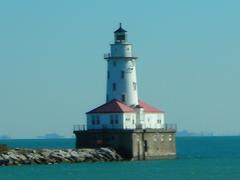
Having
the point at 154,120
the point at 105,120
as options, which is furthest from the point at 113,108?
the point at 154,120

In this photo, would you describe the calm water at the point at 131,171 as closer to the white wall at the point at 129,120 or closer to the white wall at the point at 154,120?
the white wall at the point at 129,120

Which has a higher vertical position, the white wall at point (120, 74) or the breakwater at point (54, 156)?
the white wall at point (120, 74)

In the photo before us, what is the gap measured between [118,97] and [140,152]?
187 inches

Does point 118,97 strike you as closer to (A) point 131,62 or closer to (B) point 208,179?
(A) point 131,62

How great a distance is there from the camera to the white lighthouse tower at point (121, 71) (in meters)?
74.1

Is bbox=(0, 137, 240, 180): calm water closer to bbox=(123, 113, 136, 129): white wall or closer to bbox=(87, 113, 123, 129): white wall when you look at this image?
bbox=(123, 113, 136, 129): white wall

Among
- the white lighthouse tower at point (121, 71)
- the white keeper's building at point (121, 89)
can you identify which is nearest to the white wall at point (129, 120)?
the white keeper's building at point (121, 89)

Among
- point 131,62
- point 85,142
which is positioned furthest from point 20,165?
point 131,62

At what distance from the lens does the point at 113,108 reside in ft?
238

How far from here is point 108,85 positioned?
74688 millimetres

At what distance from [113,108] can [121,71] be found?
310 cm

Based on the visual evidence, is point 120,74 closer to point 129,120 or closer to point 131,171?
point 129,120

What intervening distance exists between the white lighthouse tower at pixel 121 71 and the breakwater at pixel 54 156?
17.0 ft

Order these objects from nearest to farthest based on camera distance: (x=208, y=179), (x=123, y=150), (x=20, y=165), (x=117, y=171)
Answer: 1. (x=208, y=179)
2. (x=117, y=171)
3. (x=20, y=165)
4. (x=123, y=150)
